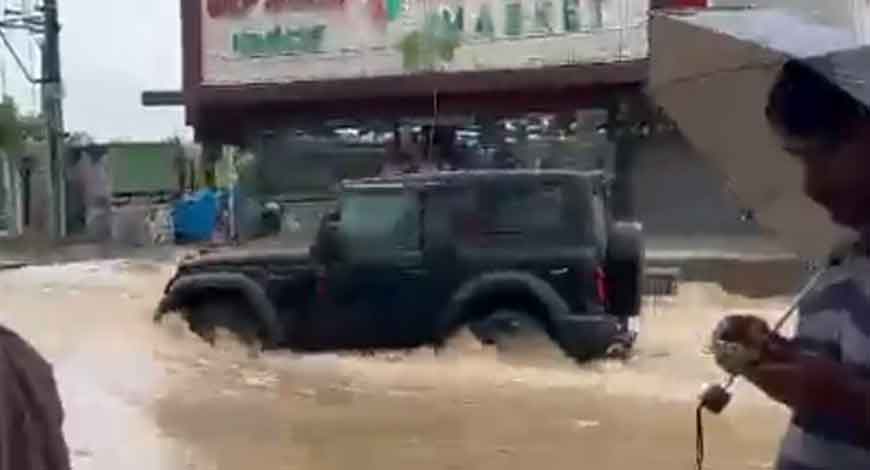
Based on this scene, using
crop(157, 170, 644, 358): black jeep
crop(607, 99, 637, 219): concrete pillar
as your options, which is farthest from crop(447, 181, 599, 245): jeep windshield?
crop(607, 99, 637, 219): concrete pillar

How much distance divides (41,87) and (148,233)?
4.30 meters

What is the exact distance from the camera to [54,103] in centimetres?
3944

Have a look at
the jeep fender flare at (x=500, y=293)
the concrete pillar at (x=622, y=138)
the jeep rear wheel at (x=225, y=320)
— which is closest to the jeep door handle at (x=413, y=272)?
the jeep fender flare at (x=500, y=293)

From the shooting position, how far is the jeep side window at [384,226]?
14.8 m

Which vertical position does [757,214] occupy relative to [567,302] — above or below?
above

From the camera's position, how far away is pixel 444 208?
14805 millimetres

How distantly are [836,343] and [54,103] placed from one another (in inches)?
1475

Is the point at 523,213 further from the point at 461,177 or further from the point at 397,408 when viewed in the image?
the point at 397,408

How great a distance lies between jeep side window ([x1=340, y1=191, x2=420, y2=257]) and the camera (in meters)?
14.8

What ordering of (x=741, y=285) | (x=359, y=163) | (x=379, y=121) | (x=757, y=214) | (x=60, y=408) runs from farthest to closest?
(x=379, y=121)
(x=359, y=163)
(x=741, y=285)
(x=757, y=214)
(x=60, y=408)

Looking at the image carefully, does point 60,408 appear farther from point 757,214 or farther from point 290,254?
point 290,254

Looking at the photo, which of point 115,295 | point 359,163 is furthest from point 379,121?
point 115,295

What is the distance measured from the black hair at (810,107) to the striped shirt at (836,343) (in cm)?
26

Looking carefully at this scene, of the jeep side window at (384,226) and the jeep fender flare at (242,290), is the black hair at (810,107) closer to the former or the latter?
the jeep side window at (384,226)
